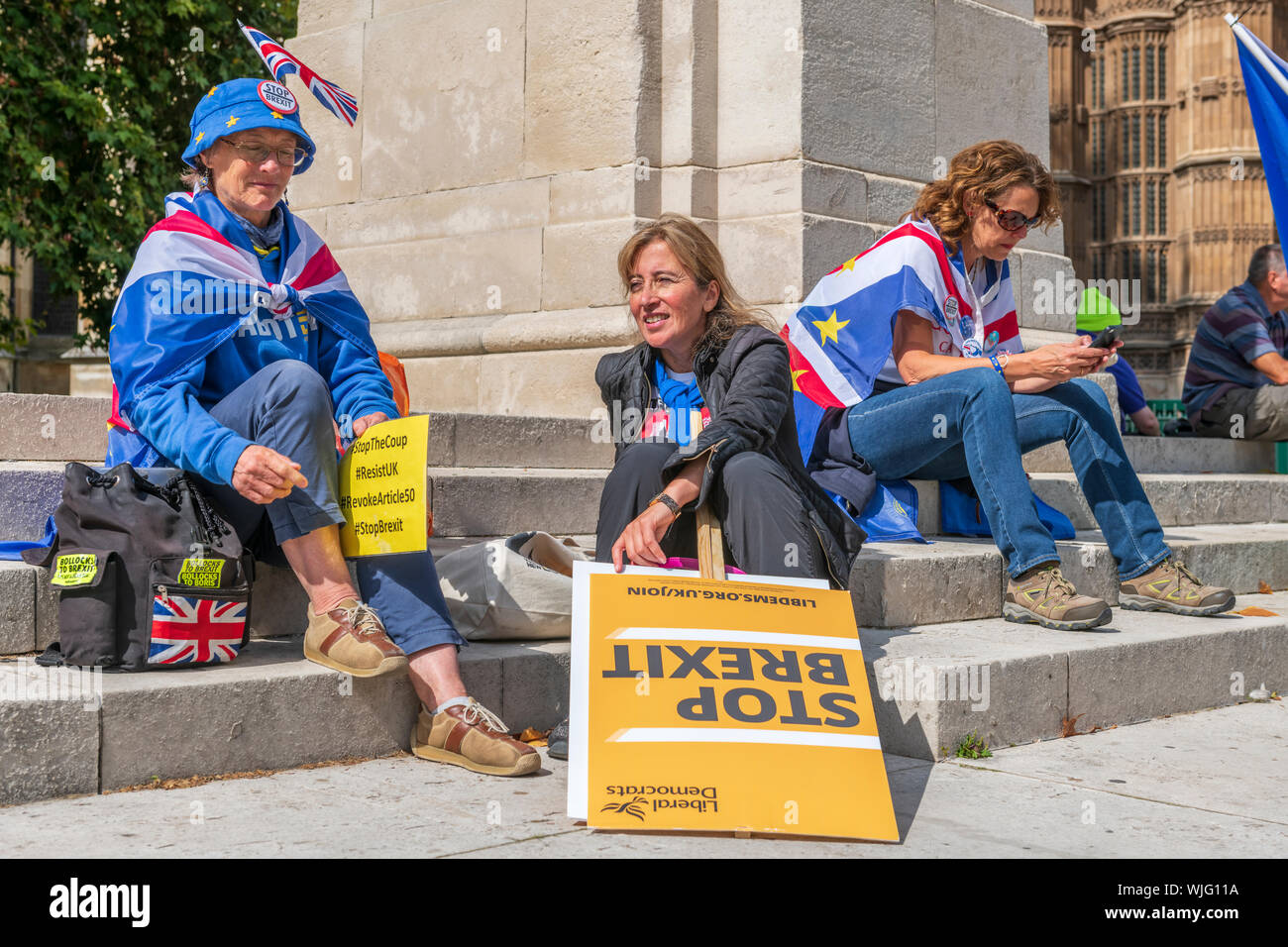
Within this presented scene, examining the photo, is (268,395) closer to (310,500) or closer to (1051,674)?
(310,500)

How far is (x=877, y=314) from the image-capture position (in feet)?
16.7

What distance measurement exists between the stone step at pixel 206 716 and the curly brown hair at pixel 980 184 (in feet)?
7.95

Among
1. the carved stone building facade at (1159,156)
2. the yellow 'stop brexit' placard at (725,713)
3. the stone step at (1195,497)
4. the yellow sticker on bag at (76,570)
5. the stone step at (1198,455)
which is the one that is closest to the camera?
the yellow 'stop brexit' placard at (725,713)

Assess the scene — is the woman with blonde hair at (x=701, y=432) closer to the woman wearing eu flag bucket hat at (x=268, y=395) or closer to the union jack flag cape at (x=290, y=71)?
the woman wearing eu flag bucket hat at (x=268, y=395)

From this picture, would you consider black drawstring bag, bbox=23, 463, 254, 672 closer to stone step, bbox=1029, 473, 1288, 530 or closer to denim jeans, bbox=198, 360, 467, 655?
denim jeans, bbox=198, 360, 467, 655

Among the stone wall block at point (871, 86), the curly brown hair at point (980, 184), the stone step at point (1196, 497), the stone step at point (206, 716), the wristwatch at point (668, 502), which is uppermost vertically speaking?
the stone wall block at point (871, 86)

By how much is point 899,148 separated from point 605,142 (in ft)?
4.70

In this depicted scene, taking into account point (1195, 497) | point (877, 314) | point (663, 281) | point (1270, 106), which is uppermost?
point (1270, 106)

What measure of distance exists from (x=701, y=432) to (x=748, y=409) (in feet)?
0.43

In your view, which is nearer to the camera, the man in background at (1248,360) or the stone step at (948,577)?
the stone step at (948,577)

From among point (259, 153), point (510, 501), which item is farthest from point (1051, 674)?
point (259, 153)

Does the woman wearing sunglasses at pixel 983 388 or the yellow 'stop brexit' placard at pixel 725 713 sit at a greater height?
the woman wearing sunglasses at pixel 983 388

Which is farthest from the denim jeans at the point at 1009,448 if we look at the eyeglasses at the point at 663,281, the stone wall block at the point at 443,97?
the stone wall block at the point at 443,97

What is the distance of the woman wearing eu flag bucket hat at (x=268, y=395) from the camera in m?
3.31
